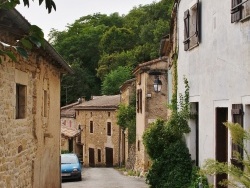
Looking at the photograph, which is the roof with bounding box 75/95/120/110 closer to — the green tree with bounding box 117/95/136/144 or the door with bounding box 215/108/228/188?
the green tree with bounding box 117/95/136/144

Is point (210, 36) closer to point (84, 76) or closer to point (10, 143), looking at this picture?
point (10, 143)

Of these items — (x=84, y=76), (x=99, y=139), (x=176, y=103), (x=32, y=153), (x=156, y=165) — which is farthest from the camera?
(x=84, y=76)

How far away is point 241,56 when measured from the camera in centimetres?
851

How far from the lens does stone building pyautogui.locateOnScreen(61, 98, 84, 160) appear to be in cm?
4462

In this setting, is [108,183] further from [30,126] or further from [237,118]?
[237,118]

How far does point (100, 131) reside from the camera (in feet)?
139

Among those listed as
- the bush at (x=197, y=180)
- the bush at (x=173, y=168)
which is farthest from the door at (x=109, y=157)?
the bush at (x=197, y=180)

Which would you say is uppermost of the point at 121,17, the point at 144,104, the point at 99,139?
the point at 121,17

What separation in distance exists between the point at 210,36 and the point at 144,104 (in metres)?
16.3

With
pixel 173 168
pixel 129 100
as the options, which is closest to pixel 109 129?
pixel 129 100

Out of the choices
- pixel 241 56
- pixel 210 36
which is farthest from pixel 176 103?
pixel 241 56

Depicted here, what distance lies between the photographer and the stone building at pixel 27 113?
8.17 m

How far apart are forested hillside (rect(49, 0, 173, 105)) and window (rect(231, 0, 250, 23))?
42.6 meters

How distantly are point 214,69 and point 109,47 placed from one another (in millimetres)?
52903
